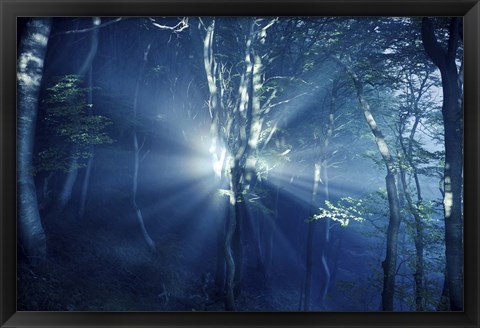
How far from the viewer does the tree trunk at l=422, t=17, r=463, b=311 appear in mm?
3176

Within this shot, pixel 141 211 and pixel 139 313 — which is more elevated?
pixel 141 211

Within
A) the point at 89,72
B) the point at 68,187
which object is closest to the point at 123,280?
the point at 68,187

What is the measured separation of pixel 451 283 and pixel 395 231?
29.9 inches

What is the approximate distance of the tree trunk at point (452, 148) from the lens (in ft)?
10.4

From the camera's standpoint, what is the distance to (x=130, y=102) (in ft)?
11.5

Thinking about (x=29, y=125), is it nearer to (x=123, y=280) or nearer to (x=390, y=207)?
(x=123, y=280)

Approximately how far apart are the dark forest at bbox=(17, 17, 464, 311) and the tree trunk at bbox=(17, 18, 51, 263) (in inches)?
0.7

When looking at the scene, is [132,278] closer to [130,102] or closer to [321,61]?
[130,102]

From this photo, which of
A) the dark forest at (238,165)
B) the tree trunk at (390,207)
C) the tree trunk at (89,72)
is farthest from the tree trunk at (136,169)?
the tree trunk at (390,207)

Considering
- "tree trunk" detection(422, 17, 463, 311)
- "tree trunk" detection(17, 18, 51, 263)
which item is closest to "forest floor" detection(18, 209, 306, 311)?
"tree trunk" detection(17, 18, 51, 263)

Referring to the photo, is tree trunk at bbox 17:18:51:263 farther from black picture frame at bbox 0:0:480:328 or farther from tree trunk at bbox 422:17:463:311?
tree trunk at bbox 422:17:463:311

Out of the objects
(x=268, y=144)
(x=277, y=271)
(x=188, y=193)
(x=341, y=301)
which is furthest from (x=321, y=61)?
A: (x=341, y=301)
